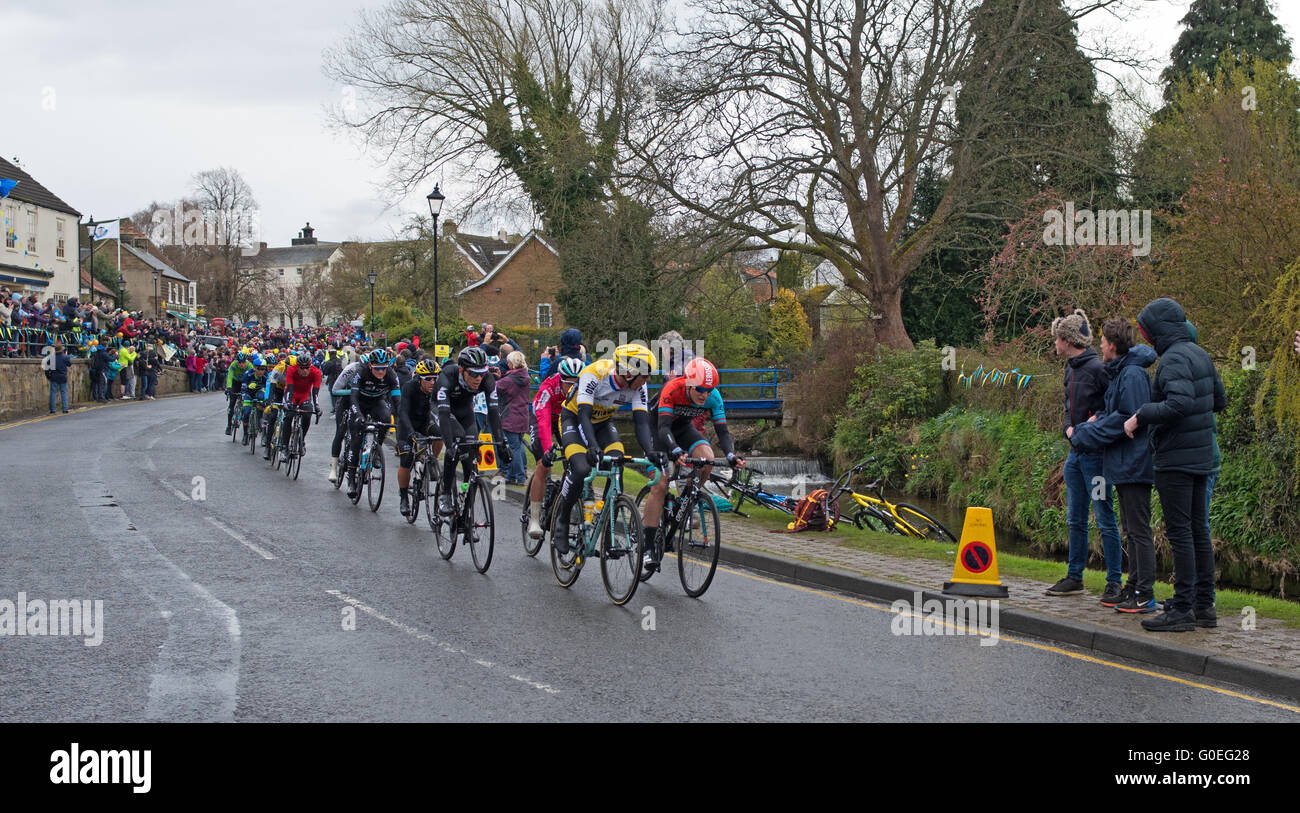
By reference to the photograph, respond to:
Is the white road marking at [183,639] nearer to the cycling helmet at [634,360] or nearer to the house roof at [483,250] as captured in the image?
the cycling helmet at [634,360]

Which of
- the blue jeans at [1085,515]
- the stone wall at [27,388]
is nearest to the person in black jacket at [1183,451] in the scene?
the blue jeans at [1085,515]

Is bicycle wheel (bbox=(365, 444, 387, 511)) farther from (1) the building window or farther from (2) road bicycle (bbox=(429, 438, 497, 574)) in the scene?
(1) the building window

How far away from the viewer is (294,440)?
1783 centimetres

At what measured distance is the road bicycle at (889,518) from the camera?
1445cm

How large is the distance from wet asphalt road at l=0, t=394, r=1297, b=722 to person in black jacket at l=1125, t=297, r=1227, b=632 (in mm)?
1139

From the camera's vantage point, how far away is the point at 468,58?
42719 mm

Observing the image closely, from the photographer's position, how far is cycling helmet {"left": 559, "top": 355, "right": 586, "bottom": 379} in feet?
36.4

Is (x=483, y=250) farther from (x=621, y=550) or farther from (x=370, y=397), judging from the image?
(x=621, y=550)

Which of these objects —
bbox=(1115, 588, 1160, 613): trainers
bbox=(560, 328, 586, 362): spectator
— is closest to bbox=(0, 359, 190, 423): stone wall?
bbox=(560, 328, 586, 362): spectator

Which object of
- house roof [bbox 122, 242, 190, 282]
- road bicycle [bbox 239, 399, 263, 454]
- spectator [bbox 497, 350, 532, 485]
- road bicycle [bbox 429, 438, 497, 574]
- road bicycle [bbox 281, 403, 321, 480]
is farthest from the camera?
house roof [bbox 122, 242, 190, 282]
